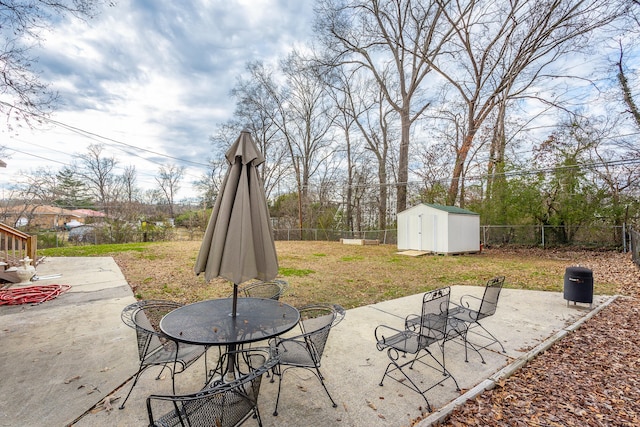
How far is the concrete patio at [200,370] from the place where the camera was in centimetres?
205

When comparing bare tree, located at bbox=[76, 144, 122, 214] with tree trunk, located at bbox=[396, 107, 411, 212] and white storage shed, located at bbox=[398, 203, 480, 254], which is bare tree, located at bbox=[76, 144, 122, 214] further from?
white storage shed, located at bbox=[398, 203, 480, 254]

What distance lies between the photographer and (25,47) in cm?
414

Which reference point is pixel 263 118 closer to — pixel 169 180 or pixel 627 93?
pixel 169 180

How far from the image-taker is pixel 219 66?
39.8 ft

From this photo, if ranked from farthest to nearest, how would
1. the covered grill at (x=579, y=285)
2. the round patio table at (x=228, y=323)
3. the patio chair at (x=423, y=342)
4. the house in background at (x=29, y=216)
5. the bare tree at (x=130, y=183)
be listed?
the bare tree at (x=130, y=183)
the house in background at (x=29, y=216)
the covered grill at (x=579, y=285)
the patio chair at (x=423, y=342)
the round patio table at (x=228, y=323)

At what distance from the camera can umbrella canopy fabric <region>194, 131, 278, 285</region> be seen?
6.72 feet

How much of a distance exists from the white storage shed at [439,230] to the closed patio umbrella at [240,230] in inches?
428

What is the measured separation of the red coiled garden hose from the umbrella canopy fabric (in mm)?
4728

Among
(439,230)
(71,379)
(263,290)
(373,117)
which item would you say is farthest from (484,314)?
(373,117)

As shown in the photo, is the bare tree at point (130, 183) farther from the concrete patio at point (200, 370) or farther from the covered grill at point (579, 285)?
the covered grill at point (579, 285)

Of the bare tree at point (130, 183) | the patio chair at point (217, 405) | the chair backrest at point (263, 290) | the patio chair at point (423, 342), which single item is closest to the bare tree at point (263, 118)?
the bare tree at point (130, 183)

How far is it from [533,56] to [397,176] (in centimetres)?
841

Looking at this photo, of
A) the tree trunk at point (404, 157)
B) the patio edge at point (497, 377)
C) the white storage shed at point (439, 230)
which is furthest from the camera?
the tree trunk at point (404, 157)

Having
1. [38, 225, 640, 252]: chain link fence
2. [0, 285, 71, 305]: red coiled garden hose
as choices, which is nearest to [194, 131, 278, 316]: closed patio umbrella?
[0, 285, 71, 305]: red coiled garden hose
